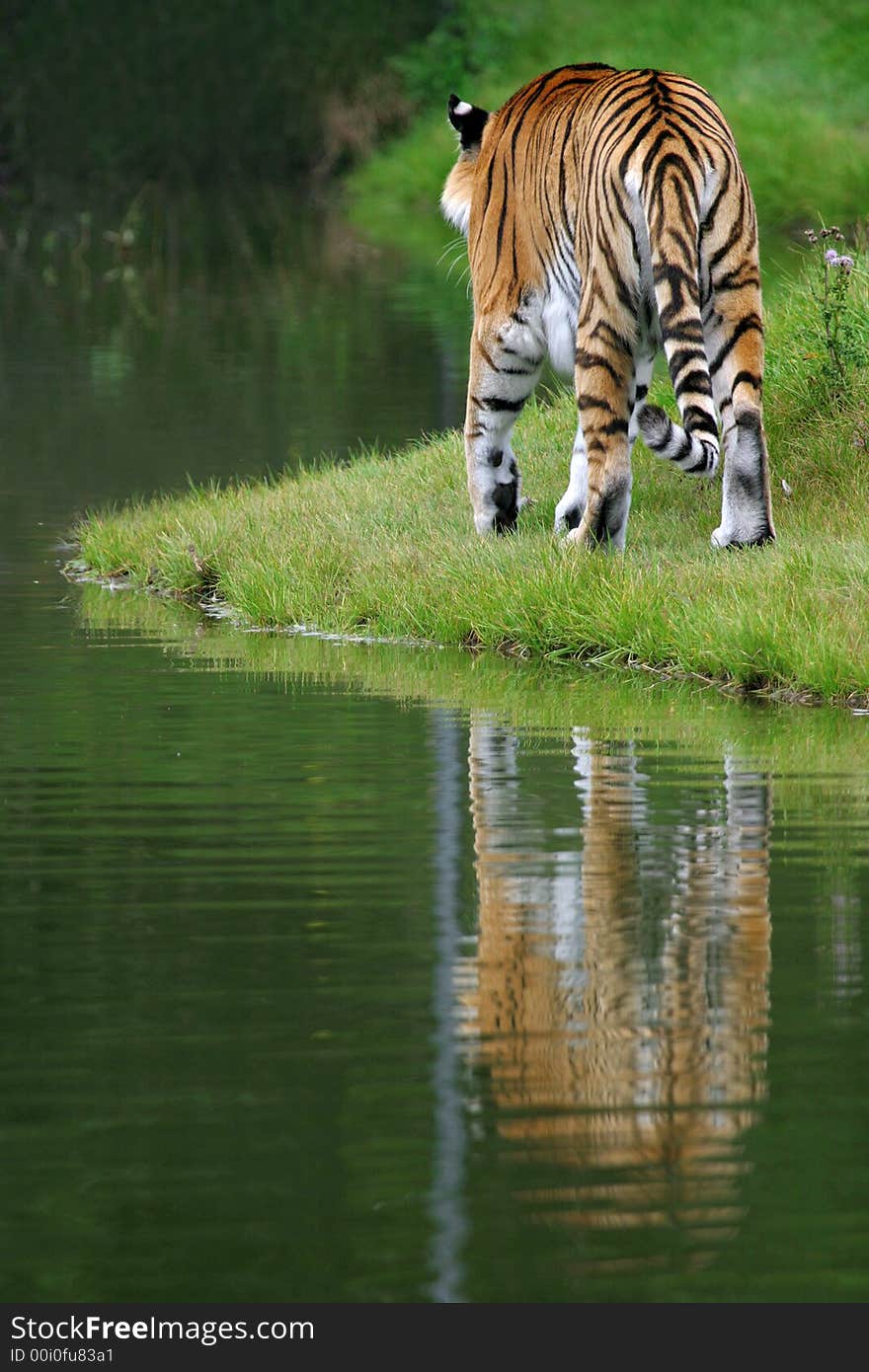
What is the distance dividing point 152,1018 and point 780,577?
517 cm

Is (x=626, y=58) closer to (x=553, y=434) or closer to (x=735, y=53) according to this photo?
(x=735, y=53)

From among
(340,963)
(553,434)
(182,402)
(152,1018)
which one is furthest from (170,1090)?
(182,402)

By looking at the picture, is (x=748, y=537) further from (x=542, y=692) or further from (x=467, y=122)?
(x=467, y=122)

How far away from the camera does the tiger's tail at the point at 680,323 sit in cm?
1002

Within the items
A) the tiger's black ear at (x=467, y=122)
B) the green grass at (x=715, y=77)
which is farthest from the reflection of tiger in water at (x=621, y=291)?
the green grass at (x=715, y=77)

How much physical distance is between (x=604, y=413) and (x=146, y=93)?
50197 mm

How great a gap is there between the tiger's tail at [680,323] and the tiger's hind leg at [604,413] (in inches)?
12.4

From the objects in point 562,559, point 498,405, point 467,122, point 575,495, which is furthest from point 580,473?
point 467,122

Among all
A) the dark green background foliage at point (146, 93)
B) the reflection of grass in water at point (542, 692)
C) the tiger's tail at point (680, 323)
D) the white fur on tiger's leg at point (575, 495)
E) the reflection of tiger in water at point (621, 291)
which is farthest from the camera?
the dark green background foliage at point (146, 93)

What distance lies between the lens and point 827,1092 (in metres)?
4.77

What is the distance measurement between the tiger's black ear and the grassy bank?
176cm

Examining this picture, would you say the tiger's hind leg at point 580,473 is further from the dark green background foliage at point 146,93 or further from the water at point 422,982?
the dark green background foliage at point 146,93

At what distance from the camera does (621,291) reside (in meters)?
10.7

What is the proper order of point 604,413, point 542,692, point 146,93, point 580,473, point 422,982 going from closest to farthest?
point 422,982 → point 542,692 → point 604,413 → point 580,473 → point 146,93
